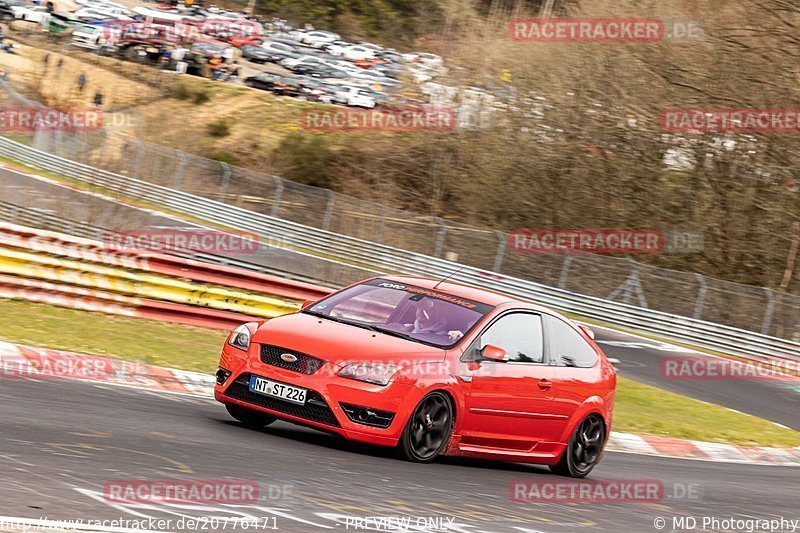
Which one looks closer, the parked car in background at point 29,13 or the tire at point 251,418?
the tire at point 251,418

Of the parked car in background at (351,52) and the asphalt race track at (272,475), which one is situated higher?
the asphalt race track at (272,475)

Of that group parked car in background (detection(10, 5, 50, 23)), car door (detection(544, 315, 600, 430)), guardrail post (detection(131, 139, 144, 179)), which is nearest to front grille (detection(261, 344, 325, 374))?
car door (detection(544, 315, 600, 430))

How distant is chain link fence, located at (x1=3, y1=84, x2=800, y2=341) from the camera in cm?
3156

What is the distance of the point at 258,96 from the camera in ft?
201

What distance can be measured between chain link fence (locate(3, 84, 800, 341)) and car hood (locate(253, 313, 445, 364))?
79.2 feet

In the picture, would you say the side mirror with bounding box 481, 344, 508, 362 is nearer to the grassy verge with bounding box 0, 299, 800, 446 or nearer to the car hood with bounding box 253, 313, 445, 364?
the car hood with bounding box 253, 313, 445, 364

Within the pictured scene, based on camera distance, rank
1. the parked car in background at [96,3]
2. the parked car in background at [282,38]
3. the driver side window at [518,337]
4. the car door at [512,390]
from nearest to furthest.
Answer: the car door at [512,390] < the driver side window at [518,337] < the parked car in background at [96,3] < the parked car in background at [282,38]

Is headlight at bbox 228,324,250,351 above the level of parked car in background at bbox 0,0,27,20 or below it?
above

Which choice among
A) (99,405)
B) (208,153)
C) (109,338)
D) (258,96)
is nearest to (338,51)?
(258,96)

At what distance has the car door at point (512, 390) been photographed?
9.34 metres

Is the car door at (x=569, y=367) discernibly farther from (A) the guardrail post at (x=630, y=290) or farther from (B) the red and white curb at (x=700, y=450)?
(A) the guardrail post at (x=630, y=290)

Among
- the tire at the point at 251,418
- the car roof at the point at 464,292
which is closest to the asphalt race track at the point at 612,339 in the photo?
the car roof at the point at 464,292

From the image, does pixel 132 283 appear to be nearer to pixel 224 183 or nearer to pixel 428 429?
pixel 428 429

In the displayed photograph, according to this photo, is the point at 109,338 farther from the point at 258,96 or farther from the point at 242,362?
the point at 258,96
